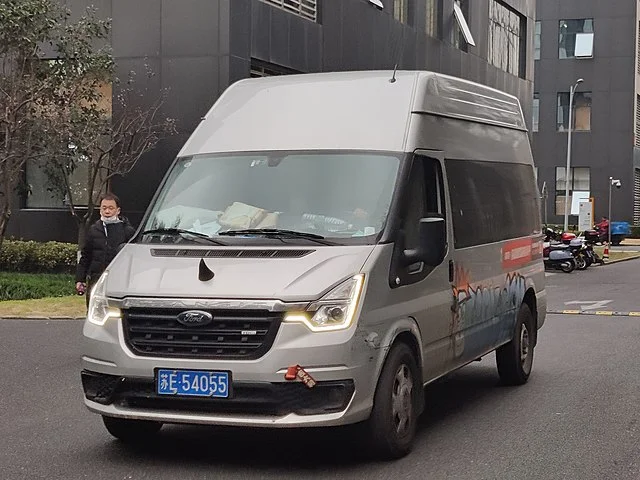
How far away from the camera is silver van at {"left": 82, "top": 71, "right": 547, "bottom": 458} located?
6195 mm

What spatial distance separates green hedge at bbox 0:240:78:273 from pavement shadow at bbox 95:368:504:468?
47.5ft

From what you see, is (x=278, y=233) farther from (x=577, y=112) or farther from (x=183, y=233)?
(x=577, y=112)

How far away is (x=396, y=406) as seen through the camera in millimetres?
6703

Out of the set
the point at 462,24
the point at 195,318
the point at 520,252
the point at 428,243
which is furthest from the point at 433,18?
the point at 195,318

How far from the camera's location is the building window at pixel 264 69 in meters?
23.2

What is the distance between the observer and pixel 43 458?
681 centimetres

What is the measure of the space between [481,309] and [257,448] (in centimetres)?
236

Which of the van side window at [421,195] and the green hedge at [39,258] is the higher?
the van side window at [421,195]

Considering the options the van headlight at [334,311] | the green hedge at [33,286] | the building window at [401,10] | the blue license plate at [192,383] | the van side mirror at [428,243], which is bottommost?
the green hedge at [33,286]

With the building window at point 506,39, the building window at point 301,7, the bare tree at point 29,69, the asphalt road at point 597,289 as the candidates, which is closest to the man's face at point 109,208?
the bare tree at point 29,69

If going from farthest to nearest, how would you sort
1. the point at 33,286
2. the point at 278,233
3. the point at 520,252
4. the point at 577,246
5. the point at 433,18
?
the point at 433,18, the point at 577,246, the point at 33,286, the point at 520,252, the point at 278,233

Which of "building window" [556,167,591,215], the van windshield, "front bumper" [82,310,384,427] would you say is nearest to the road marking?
the van windshield

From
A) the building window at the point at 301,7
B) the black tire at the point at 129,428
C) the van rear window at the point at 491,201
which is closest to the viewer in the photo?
the black tire at the point at 129,428

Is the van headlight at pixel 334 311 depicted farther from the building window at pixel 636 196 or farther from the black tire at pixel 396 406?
the building window at pixel 636 196
